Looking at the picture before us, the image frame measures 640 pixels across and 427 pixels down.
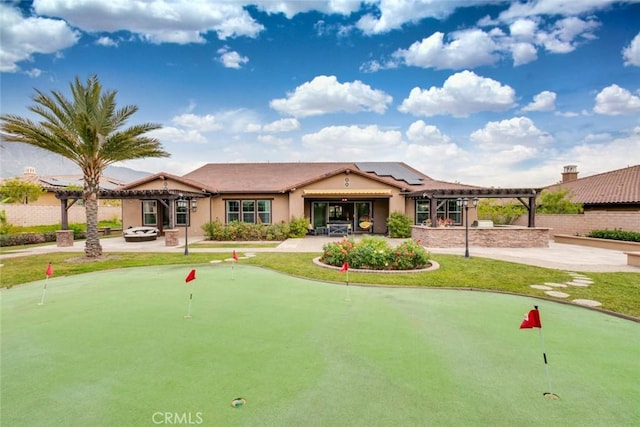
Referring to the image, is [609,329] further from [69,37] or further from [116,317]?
[69,37]

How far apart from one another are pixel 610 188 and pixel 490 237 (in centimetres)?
1245

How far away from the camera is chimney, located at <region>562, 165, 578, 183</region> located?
1161 inches

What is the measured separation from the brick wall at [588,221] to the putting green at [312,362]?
14.4 metres

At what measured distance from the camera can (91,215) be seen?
14.0 meters

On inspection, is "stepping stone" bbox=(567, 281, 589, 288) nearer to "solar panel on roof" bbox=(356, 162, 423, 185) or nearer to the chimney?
"solar panel on roof" bbox=(356, 162, 423, 185)

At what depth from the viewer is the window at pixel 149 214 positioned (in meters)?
22.4

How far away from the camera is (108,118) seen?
13461 mm

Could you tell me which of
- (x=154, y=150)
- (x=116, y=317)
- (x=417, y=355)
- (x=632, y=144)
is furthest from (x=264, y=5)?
(x=632, y=144)

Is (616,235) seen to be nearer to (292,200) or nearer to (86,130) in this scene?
(292,200)

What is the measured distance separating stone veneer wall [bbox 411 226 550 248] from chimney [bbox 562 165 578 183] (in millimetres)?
17908

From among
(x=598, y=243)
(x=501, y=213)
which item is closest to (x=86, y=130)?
(x=598, y=243)

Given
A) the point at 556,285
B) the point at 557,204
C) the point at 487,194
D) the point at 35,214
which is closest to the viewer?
the point at 556,285

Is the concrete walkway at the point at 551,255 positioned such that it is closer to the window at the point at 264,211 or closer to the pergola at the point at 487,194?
the pergola at the point at 487,194

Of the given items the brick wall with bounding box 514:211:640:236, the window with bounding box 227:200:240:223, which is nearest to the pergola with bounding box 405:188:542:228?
the brick wall with bounding box 514:211:640:236
